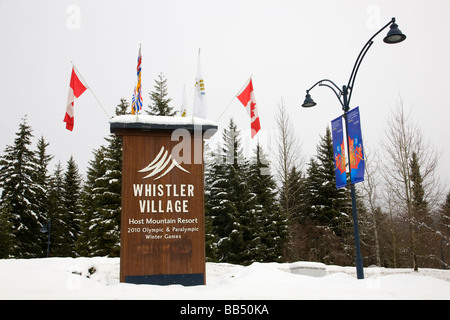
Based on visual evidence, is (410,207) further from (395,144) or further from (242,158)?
(242,158)

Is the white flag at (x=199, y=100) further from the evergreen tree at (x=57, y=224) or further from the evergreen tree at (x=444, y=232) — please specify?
the evergreen tree at (x=57, y=224)

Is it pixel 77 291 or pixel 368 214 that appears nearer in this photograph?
pixel 77 291

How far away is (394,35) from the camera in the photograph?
10.1 meters

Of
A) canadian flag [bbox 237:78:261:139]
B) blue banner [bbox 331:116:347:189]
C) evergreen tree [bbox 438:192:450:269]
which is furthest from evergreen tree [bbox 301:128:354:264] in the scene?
canadian flag [bbox 237:78:261:139]

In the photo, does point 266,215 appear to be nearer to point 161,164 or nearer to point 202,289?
point 161,164

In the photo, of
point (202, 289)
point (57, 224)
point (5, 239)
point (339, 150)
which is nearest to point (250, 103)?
point (339, 150)

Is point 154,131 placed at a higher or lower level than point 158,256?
higher

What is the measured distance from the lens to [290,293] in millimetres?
7246

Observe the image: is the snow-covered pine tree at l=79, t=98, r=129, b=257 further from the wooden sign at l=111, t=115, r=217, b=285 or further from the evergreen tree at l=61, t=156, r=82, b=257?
the evergreen tree at l=61, t=156, r=82, b=257

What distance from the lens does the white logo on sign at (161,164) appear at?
10.0 m

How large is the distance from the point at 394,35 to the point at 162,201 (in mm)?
7688

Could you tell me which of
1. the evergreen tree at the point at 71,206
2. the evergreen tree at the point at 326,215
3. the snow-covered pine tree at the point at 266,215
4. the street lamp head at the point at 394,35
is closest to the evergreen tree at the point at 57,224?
the evergreen tree at the point at 71,206
